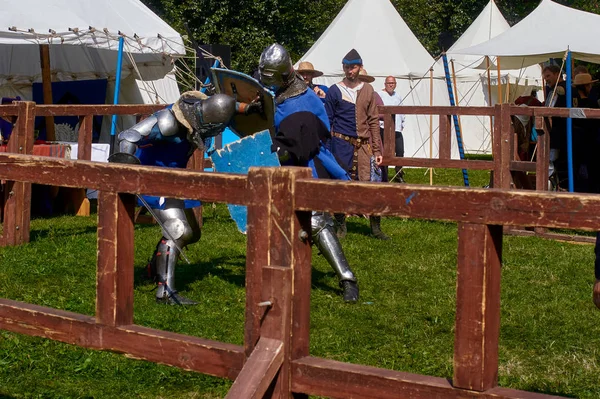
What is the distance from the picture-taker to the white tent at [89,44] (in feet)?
38.0

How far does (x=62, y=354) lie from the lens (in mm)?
5219

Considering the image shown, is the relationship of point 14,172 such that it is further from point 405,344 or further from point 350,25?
point 350,25

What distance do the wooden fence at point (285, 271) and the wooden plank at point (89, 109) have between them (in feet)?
18.2

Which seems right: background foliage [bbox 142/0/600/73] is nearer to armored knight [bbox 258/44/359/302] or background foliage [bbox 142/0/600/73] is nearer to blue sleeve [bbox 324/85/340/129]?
blue sleeve [bbox 324/85/340/129]

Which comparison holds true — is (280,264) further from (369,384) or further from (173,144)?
(173,144)

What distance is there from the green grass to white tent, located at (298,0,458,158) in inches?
385

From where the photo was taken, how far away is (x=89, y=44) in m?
12.2

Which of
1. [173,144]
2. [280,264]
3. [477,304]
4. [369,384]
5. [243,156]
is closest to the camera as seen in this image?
[477,304]

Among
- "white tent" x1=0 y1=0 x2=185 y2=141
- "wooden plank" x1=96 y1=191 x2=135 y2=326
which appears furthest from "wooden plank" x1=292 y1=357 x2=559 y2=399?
"white tent" x1=0 y1=0 x2=185 y2=141

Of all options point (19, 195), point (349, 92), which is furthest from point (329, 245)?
point (19, 195)

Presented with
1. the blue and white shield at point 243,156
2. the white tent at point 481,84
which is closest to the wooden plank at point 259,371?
the blue and white shield at point 243,156

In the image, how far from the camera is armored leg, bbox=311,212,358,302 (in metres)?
6.75

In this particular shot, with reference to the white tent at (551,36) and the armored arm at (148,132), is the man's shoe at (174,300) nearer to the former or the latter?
the armored arm at (148,132)

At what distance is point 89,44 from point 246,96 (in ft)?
19.1
